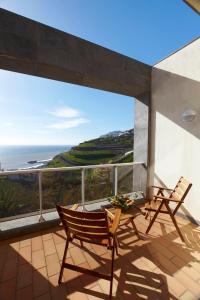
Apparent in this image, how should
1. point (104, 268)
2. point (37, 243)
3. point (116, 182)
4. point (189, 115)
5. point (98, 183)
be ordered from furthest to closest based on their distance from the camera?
1. point (116, 182)
2. point (98, 183)
3. point (189, 115)
4. point (37, 243)
5. point (104, 268)

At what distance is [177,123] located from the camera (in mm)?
3570

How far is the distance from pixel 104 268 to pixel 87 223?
2.70 feet

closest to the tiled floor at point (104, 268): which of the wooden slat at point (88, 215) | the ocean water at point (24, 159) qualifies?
the wooden slat at point (88, 215)

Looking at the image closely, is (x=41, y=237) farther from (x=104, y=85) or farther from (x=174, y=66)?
(x=174, y=66)

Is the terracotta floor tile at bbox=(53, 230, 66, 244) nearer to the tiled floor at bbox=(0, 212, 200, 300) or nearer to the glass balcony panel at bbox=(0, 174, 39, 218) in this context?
the tiled floor at bbox=(0, 212, 200, 300)

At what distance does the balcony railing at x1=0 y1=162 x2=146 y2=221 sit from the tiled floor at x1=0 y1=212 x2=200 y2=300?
0.52 metres

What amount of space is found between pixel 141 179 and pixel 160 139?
111 centimetres

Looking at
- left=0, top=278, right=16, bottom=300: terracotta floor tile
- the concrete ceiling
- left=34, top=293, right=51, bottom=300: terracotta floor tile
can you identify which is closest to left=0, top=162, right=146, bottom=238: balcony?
left=0, top=278, right=16, bottom=300: terracotta floor tile

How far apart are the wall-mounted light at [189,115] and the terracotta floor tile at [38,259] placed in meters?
3.30

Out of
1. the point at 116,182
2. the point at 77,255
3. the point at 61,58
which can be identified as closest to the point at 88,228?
the point at 77,255

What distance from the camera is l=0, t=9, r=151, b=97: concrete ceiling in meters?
2.52

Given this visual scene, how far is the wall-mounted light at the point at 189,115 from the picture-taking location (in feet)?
10.5

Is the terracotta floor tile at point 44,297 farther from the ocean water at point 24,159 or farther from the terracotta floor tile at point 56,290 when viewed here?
the ocean water at point 24,159

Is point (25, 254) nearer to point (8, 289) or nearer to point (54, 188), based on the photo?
point (8, 289)
